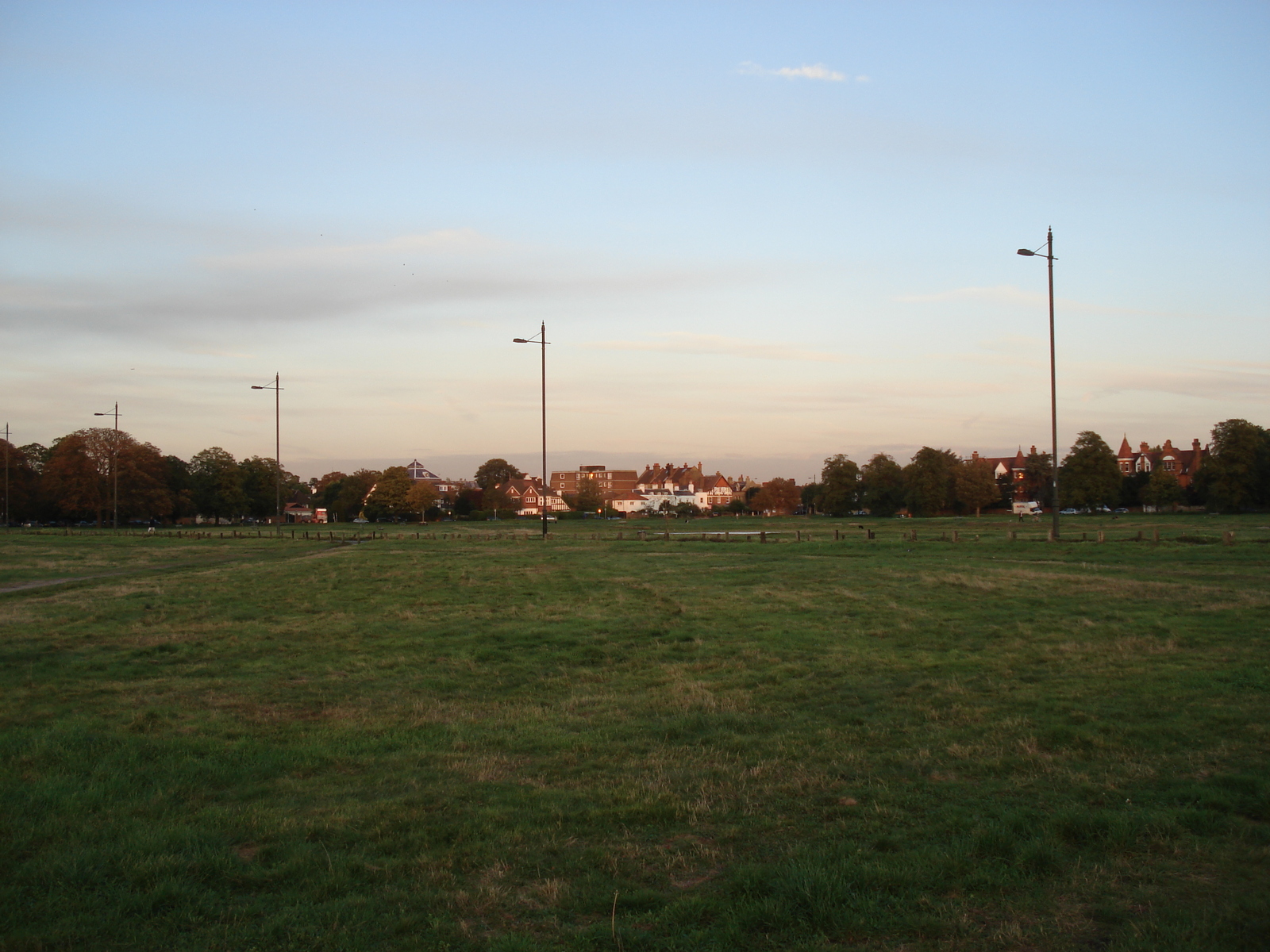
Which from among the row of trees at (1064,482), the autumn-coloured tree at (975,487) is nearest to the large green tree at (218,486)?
the row of trees at (1064,482)

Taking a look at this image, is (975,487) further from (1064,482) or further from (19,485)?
(19,485)

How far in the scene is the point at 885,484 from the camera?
123 m

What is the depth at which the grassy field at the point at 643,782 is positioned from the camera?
16.5ft

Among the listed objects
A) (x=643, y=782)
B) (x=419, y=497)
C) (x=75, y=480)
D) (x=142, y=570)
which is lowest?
(x=142, y=570)

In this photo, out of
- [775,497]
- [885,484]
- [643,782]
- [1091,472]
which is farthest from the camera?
[775,497]

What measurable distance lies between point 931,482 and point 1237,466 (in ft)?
110

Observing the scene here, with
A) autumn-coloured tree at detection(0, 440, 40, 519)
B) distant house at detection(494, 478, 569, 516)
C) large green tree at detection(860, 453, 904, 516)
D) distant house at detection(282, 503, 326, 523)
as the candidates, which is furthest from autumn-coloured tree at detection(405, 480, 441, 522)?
large green tree at detection(860, 453, 904, 516)

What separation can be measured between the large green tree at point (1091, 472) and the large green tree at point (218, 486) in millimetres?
107046

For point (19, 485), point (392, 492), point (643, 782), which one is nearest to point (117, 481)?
point (19, 485)

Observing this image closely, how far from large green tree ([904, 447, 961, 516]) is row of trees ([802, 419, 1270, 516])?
0.11 meters

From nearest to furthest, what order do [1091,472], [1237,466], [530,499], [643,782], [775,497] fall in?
1. [643,782]
2. [1237,466]
3. [1091,472]
4. [775,497]
5. [530,499]

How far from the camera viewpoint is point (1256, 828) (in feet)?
19.9

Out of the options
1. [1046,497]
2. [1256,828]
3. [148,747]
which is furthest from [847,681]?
[1046,497]

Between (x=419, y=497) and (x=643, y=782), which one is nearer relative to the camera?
(x=643, y=782)
